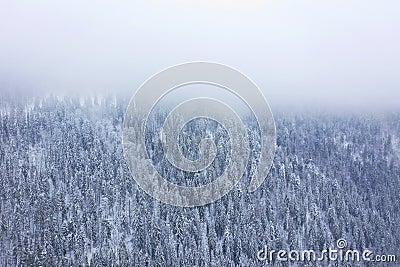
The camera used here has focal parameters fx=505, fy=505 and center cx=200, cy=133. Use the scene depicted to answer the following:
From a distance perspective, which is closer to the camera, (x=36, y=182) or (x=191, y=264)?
(x=191, y=264)

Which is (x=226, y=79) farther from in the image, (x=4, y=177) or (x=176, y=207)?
(x=4, y=177)

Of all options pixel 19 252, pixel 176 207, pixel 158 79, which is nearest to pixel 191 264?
pixel 176 207

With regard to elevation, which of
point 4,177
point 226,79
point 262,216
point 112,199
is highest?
point 226,79

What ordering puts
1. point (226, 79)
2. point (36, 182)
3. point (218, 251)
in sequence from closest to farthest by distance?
point (226, 79)
point (218, 251)
point (36, 182)

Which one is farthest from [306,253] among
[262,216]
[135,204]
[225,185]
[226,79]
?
[226,79]

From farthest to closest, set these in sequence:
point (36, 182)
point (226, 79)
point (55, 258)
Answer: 1. point (36, 182)
2. point (55, 258)
3. point (226, 79)

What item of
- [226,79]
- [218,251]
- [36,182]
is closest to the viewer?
[226,79]

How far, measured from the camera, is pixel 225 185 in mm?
198125

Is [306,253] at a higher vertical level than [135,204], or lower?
lower

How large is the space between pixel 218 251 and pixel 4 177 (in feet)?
277

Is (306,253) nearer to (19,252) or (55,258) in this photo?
(55,258)

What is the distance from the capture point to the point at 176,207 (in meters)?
188

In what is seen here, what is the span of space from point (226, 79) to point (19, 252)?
85834 millimetres

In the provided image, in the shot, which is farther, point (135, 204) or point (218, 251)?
point (135, 204)
